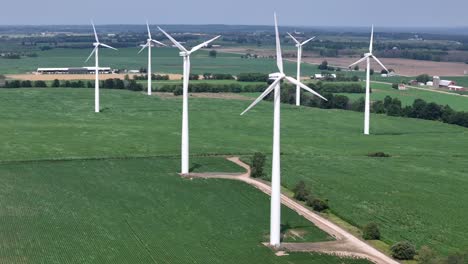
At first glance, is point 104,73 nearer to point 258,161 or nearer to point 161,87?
point 161,87

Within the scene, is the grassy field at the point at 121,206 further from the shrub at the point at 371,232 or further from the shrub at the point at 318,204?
the shrub at the point at 371,232

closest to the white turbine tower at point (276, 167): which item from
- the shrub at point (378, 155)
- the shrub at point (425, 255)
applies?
the shrub at point (425, 255)

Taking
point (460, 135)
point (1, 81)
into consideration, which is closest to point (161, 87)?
point (1, 81)

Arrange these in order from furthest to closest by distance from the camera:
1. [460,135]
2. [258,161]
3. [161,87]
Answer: [161,87], [460,135], [258,161]

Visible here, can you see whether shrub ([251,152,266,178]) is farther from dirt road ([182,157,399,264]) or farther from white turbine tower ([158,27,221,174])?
dirt road ([182,157,399,264])

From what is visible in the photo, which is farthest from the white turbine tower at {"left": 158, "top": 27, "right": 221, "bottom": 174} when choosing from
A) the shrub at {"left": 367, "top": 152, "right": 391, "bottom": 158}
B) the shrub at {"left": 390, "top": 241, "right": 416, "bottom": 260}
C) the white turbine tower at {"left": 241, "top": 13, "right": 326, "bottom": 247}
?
the shrub at {"left": 390, "top": 241, "right": 416, "bottom": 260}

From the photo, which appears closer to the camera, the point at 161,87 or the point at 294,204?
the point at 294,204
